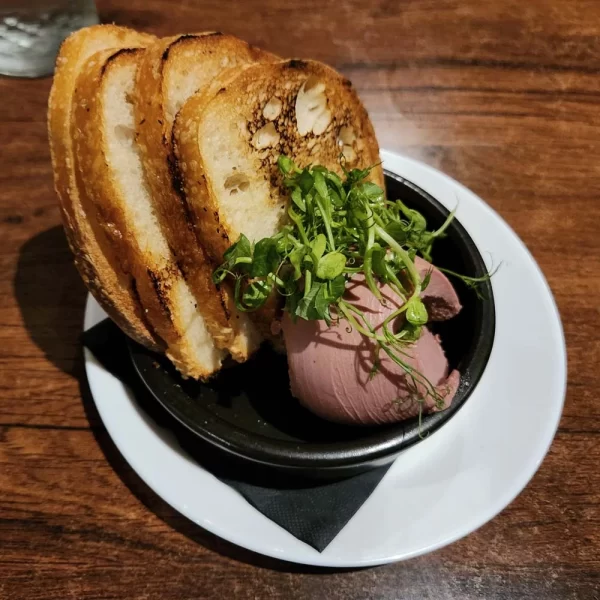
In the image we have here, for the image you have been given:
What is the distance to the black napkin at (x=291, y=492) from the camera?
2.75 ft

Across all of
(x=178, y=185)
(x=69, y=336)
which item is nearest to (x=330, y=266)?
(x=178, y=185)

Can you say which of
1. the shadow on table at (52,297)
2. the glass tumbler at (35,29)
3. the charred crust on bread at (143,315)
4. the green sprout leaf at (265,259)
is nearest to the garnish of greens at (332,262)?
the green sprout leaf at (265,259)

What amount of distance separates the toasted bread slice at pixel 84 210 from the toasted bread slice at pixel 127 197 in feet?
0.06

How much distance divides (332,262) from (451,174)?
0.80m

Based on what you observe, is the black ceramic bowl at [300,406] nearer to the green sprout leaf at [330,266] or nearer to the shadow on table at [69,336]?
the shadow on table at [69,336]

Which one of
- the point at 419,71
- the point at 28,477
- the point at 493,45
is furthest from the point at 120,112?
the point at 493,45

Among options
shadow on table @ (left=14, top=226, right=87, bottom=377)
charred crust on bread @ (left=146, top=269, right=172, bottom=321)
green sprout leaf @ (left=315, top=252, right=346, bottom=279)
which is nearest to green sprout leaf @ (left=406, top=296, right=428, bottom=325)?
green sprout leaf @ (left=315, top=252, right=346, bottom=279)

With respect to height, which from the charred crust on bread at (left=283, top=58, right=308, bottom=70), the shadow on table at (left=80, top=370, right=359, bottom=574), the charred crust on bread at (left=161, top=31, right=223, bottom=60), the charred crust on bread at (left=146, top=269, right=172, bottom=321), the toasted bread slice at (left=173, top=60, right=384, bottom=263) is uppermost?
the charred crust on bread at (left=161, top=31, right=223, bottom=60)

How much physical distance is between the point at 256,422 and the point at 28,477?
1.40 feet

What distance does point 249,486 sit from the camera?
883 millimetres

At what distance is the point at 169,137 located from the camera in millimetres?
783

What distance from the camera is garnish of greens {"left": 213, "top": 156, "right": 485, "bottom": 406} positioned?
0.78 metres

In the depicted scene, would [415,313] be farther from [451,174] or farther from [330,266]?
[451,174]

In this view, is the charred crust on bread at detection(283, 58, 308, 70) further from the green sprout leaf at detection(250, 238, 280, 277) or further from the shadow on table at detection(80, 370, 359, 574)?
the shadow on table at detection(80, 370, 359, 574)
